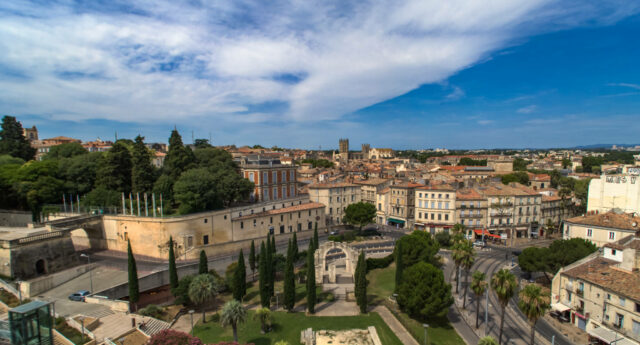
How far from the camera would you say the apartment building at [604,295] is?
28.3 m

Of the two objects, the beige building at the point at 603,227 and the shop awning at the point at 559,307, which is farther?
the beige building at the point at 603,227

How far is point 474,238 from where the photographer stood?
68375 millimetres

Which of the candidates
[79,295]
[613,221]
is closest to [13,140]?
[79,295]

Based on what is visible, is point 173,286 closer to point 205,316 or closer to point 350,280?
point 205,316

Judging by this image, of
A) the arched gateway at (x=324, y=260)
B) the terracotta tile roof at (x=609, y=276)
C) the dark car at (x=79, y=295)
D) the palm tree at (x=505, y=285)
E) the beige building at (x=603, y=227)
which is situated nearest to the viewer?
the palm tree at (x=505, y=285)

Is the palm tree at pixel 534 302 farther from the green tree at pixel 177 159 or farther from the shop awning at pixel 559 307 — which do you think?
the green tree at pixel 177 159

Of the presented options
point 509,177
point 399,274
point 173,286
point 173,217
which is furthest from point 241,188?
point 509,177

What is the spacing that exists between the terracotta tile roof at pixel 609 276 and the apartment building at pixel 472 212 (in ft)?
99.4

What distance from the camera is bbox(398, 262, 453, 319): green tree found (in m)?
33.7

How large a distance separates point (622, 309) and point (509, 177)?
2940 inches

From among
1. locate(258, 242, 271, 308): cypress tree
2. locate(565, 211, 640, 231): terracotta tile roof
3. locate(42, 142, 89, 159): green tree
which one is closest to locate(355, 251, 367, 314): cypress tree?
A: locate(258, 242, 271, 308): cypress tree

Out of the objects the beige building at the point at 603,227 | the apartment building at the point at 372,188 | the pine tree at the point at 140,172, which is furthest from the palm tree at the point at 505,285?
the apartment building at the point at 372,188

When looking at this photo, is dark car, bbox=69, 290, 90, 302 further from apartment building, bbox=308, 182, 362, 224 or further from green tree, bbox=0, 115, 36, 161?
green tree, bbox=0, 115, 36, 161

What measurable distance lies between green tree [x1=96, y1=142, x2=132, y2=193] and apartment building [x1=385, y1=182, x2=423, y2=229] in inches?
2113
